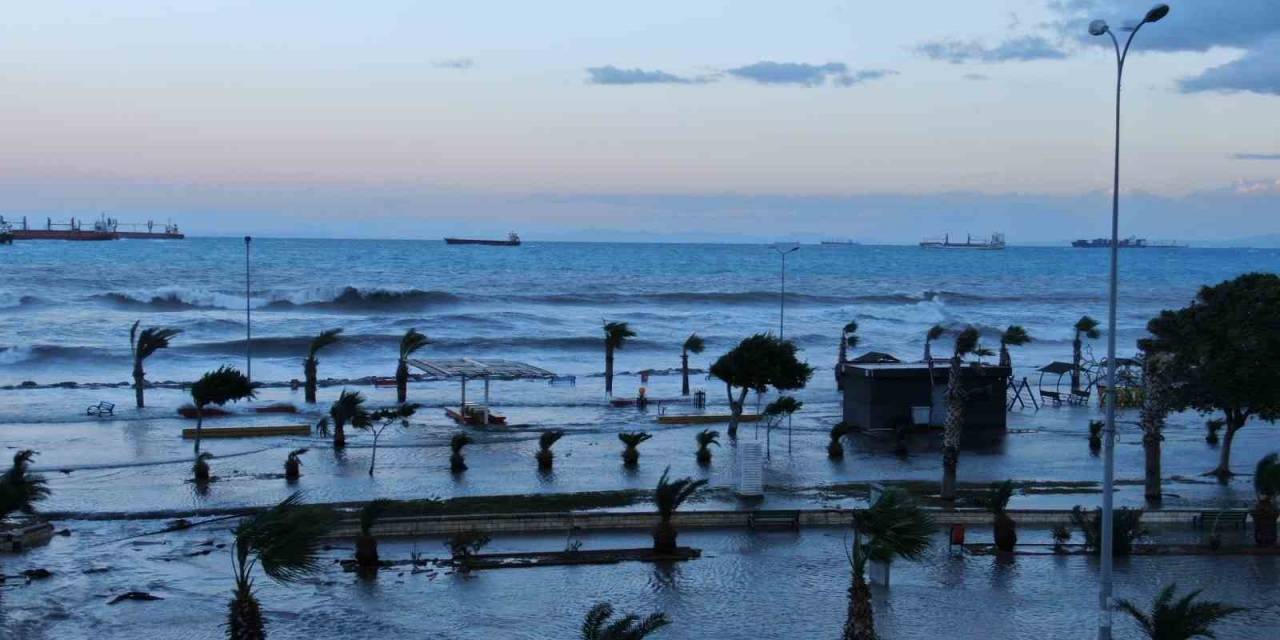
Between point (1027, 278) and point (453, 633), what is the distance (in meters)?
153

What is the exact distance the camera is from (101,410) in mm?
37531

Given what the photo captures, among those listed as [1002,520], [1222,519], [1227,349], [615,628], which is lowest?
[1222,519]

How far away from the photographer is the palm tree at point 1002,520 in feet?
65.3

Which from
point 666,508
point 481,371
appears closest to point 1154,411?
point 666,508

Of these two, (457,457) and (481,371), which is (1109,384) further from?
(481,371)

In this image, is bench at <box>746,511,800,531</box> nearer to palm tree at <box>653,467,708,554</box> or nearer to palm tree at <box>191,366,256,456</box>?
palm tree at <box>653,467,708,554</box>

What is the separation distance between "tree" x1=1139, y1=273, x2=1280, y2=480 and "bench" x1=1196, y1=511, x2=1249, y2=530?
4.48 meters

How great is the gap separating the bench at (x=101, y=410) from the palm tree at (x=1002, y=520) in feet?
90.3

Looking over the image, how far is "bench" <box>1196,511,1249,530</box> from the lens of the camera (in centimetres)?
2173

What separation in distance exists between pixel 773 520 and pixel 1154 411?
832cm

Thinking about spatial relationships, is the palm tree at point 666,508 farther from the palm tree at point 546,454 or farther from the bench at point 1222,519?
the bench at point 1222,519

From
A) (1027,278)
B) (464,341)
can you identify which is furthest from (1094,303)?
(464,341)

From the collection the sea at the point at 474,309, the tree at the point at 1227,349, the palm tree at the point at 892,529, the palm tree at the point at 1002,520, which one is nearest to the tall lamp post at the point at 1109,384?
the palm tree at the point at 892,529

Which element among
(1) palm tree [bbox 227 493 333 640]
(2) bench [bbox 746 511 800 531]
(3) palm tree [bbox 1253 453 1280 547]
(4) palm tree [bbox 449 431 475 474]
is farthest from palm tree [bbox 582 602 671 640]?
(4) palm tree [bbox 449 431 475 474]
